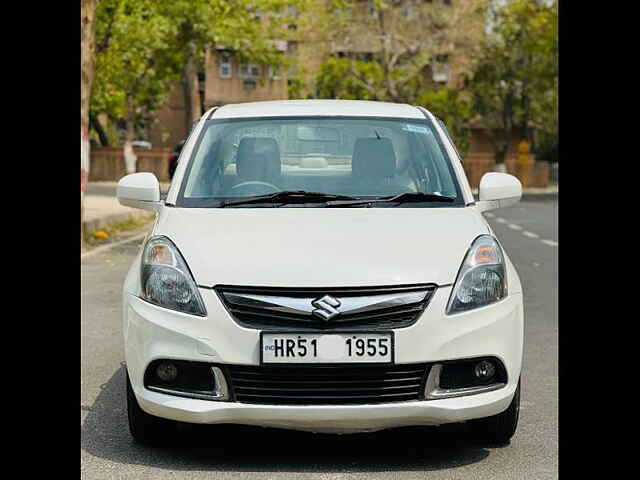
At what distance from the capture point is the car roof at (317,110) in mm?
6309

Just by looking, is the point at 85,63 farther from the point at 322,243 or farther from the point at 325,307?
the point at 325,307

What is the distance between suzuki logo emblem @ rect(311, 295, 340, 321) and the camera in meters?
4.67

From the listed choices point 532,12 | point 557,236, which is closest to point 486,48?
point 532,12

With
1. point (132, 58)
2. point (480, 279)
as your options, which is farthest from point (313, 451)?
point (132, 58)

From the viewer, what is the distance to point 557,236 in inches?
764

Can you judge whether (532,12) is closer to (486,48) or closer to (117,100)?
(486,48)

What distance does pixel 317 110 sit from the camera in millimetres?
6336

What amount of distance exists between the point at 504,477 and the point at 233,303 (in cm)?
127

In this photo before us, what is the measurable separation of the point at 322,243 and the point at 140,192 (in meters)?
1.27

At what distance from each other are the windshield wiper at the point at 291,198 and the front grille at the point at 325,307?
0.95 meters

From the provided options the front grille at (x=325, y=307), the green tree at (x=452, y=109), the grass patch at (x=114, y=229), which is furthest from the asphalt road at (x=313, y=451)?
the green tree at (x=452, y=109)

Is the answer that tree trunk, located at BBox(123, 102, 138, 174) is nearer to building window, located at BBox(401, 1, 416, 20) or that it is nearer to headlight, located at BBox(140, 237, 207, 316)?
building window, located at BBox(401, 1, 416, 20)

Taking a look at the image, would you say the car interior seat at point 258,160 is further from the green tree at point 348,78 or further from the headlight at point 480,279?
the green tree at point 348,78
